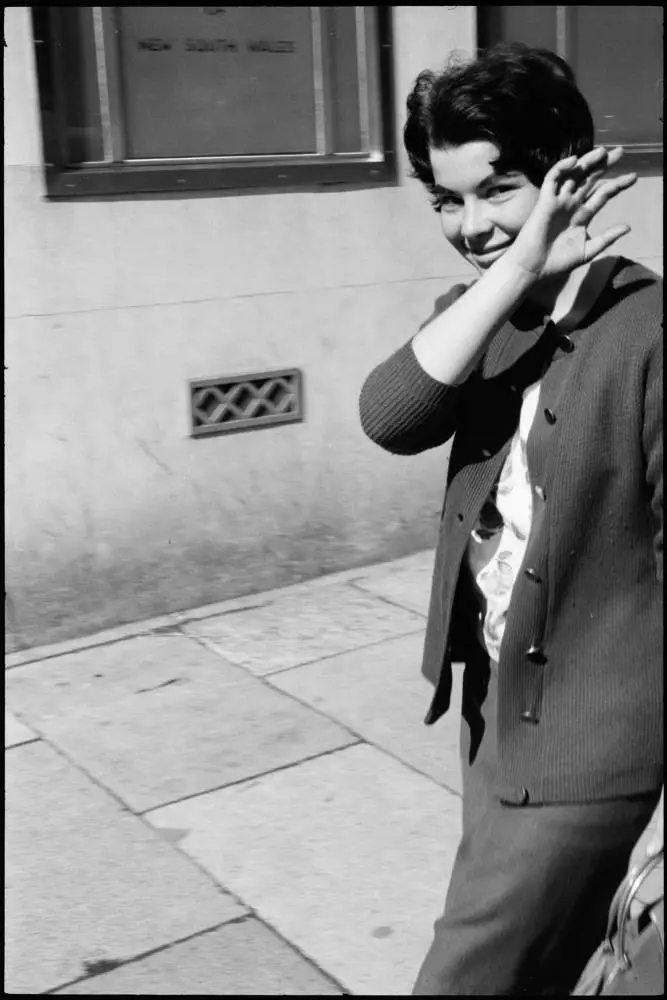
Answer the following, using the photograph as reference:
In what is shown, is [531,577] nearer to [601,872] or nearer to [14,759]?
[601,872]

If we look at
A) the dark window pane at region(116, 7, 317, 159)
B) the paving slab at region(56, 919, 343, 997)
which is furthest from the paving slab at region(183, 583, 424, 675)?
the dark window pane at region(116, 7, 317, 159)

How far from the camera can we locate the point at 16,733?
4.11 metres

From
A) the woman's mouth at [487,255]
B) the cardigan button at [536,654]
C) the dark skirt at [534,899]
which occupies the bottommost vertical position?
the dark skirt at [534,899]

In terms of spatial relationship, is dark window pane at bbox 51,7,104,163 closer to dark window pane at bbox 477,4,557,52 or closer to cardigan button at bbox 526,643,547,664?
dark window pane at bbox 477,4,557,52

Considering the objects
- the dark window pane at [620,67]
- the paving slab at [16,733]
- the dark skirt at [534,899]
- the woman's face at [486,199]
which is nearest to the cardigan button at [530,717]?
the dark skirt at [534,899]

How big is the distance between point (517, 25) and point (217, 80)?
170 centimetres

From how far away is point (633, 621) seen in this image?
178 cm

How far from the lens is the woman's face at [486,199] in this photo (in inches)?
71.1

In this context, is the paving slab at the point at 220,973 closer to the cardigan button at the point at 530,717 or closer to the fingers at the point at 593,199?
the cardigan button at the point at 530,717

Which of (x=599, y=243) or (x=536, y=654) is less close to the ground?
(x=599, y=243)

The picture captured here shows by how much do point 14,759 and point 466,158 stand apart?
2.75 meters

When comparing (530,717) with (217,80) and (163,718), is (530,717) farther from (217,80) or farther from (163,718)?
(217,80)

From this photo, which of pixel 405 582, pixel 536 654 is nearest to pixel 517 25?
Result: pixel 405 582

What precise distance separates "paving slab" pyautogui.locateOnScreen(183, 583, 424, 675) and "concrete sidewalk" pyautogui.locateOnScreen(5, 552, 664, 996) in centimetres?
1
